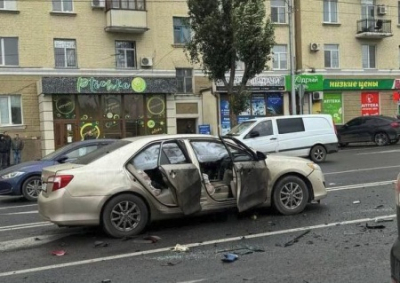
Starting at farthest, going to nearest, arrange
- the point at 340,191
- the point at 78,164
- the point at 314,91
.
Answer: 1. the point at 314,91
2. the point at 340,191
3. the point at 78,164

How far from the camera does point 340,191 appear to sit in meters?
10.2

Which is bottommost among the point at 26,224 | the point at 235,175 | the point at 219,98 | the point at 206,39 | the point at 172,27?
the point at 26,224

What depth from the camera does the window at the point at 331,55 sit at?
31.6 meters

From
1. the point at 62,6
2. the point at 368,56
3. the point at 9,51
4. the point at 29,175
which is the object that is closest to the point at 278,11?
the point at 368,56

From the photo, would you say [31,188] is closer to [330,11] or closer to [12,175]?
[12,175]

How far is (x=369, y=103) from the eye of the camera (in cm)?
3259

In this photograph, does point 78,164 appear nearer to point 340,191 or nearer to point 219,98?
point 340,191

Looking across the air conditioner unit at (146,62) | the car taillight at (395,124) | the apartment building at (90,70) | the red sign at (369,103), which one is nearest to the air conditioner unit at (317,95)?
the red sign at (369,103)

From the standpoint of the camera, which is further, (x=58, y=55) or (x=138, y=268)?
(x=58, y=55)

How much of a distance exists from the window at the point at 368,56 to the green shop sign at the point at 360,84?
3.87 ft

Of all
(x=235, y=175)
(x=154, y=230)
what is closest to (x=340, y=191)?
(x=235, y=175)

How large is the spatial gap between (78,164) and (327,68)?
87.3 ft

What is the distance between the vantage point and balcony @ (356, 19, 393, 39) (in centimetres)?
3192

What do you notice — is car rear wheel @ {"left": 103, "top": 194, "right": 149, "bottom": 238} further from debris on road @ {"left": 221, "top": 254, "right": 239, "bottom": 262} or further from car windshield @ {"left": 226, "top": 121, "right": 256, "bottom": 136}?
car windshield @ {"left": 226, "top": 121, "right": 256, "bottom": 136}
